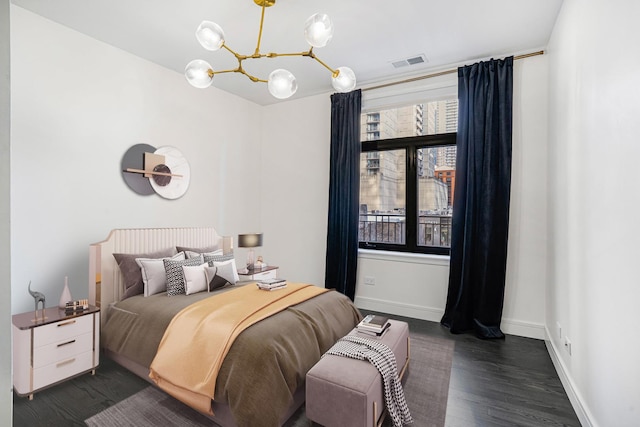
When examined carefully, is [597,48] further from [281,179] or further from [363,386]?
[281,179]

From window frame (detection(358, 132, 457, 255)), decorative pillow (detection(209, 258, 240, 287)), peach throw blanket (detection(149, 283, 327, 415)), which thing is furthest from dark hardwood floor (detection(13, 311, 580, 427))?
window frame (detection(358, 132, 457, 255))

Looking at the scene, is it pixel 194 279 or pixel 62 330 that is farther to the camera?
pixel 194 279

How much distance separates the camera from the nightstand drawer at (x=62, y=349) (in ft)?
7.34

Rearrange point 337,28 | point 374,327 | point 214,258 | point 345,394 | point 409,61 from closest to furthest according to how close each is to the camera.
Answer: point 345,394 < point 374,327 < point 337,28 < point 214,258 < point 409,61

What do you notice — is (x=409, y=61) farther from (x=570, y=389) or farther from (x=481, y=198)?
(x=570, y=389)

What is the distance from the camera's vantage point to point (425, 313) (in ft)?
12.7

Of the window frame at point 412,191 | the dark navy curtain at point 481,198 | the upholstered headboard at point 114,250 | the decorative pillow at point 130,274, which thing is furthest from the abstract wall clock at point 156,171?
the dark navy curtain at point 481,198

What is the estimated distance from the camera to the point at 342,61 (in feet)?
11.8

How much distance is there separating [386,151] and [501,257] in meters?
1.91

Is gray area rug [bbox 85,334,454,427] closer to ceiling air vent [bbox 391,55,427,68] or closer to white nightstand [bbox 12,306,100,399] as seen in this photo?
white nightstand [bbox 12,306,100,399]

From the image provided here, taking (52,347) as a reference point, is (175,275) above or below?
above

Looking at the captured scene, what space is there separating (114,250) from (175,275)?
0.68 m

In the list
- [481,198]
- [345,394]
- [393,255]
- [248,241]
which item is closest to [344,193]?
[393,255]

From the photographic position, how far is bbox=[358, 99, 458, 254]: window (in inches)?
155
